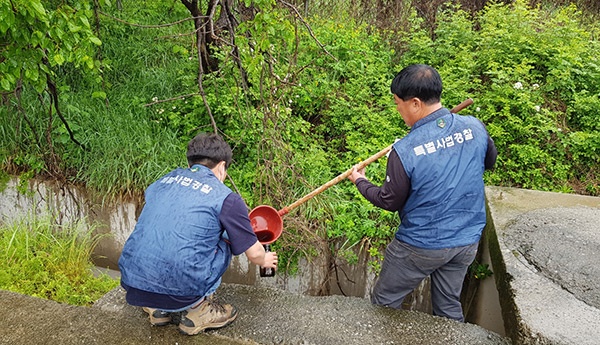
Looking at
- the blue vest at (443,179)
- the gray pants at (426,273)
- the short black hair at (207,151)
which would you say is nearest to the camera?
the short black hair at (207,151)

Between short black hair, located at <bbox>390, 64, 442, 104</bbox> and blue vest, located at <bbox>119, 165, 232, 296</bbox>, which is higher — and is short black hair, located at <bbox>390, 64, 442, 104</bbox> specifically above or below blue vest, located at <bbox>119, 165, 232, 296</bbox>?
above

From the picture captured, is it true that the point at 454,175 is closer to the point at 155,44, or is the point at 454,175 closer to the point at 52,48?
the point at 52,48

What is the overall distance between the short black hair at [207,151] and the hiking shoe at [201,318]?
2.60 ft

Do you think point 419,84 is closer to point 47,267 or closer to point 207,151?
point 207,151

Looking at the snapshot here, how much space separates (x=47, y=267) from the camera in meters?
4.04

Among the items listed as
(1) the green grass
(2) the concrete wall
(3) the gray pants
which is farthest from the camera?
(2) the concrete wall

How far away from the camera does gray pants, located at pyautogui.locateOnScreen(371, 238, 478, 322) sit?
2713 mm

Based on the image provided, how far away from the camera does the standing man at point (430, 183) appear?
250cm

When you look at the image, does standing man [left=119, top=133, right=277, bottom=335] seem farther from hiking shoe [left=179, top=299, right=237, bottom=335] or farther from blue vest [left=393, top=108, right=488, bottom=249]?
blue vest [left=393, top=108, right=488, bottom=249]

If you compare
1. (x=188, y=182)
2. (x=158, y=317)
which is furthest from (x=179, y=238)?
(x=158, y=317)

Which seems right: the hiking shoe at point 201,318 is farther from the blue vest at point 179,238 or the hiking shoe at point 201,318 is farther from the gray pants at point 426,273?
the gray pants at point 426,273

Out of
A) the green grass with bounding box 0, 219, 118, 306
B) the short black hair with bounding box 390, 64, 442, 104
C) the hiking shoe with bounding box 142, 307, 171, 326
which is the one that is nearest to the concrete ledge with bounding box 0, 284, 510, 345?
the hiking shoe with bounding box 142, 307, 171, 326

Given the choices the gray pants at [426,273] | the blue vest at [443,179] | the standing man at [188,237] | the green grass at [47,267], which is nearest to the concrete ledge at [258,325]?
the gray pants at [426,273]

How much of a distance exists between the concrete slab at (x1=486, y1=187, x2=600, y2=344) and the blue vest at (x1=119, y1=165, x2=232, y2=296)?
1.78 m
